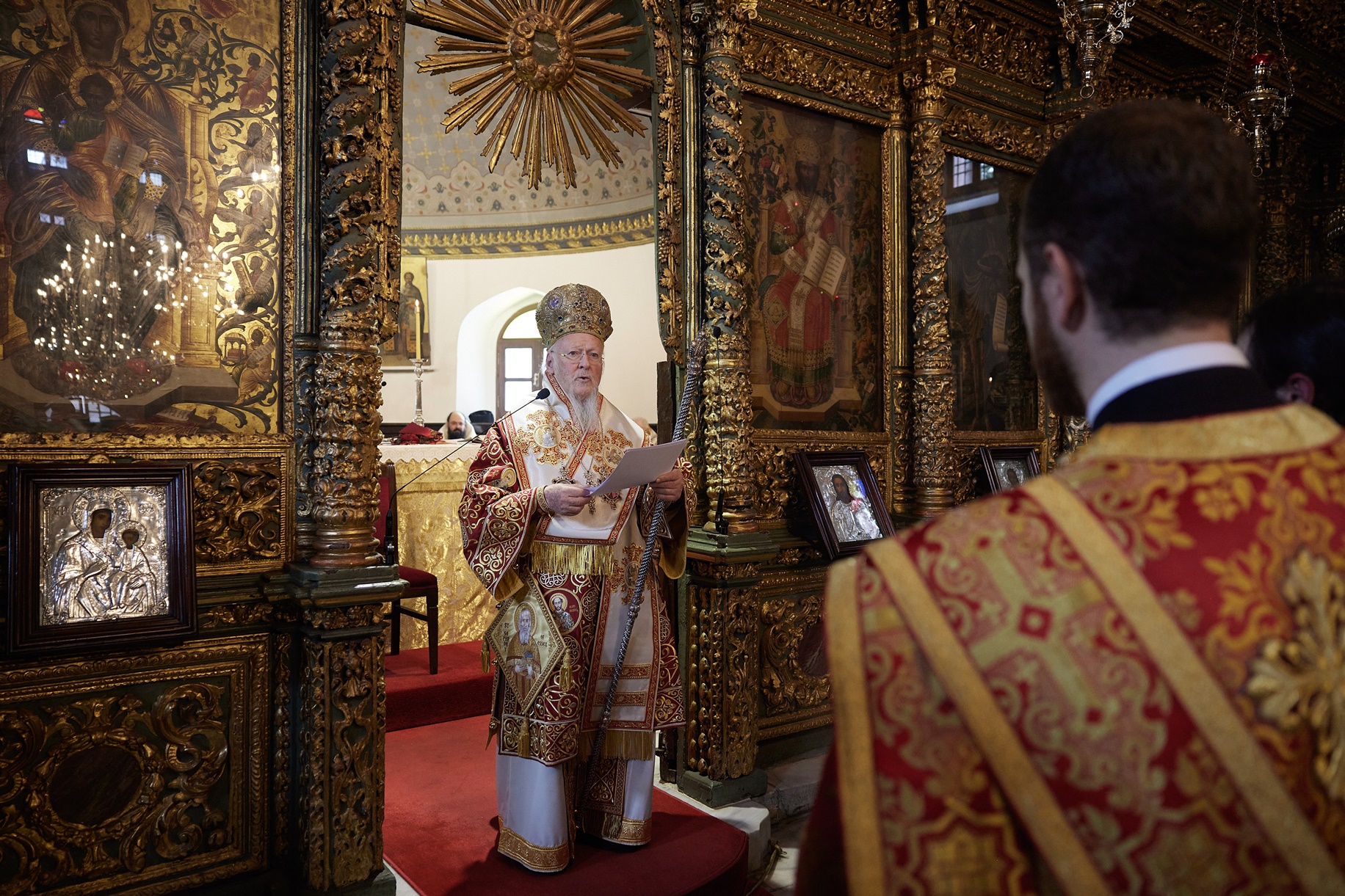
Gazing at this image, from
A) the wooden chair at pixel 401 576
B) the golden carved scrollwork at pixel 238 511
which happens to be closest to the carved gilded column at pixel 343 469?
the golden carved scrollwork at pixel 238 511

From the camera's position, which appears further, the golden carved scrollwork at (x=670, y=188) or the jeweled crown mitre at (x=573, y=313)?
the golden carved scrollwork at (x=670, y=188)

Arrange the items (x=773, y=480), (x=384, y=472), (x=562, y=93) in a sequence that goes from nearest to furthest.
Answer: (x=562, y=93), (x=773, y=480), (x=384, y=472)

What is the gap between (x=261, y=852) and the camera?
11.0 feet

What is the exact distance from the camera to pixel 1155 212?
0.98 m

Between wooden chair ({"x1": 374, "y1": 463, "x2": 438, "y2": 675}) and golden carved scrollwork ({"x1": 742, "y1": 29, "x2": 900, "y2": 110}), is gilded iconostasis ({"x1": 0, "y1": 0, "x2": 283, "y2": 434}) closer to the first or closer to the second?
wooden chair ({"x1": 374, "y1": 463, "x2": 438, "y2": 675})

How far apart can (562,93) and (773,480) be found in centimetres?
221

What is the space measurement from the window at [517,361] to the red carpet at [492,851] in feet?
22.3

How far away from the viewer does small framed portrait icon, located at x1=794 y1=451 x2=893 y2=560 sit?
484cm

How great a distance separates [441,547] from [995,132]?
4857 mm

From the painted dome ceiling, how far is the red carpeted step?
203 inches

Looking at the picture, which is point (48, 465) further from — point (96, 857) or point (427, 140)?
point (427, 140)


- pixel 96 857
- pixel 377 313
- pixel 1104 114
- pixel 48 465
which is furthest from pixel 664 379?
Answer: pixel 1104 114

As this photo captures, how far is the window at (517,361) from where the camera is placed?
1108 cm

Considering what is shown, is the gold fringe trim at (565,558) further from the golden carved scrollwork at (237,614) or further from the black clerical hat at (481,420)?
the black clerical hat at (481,420)
